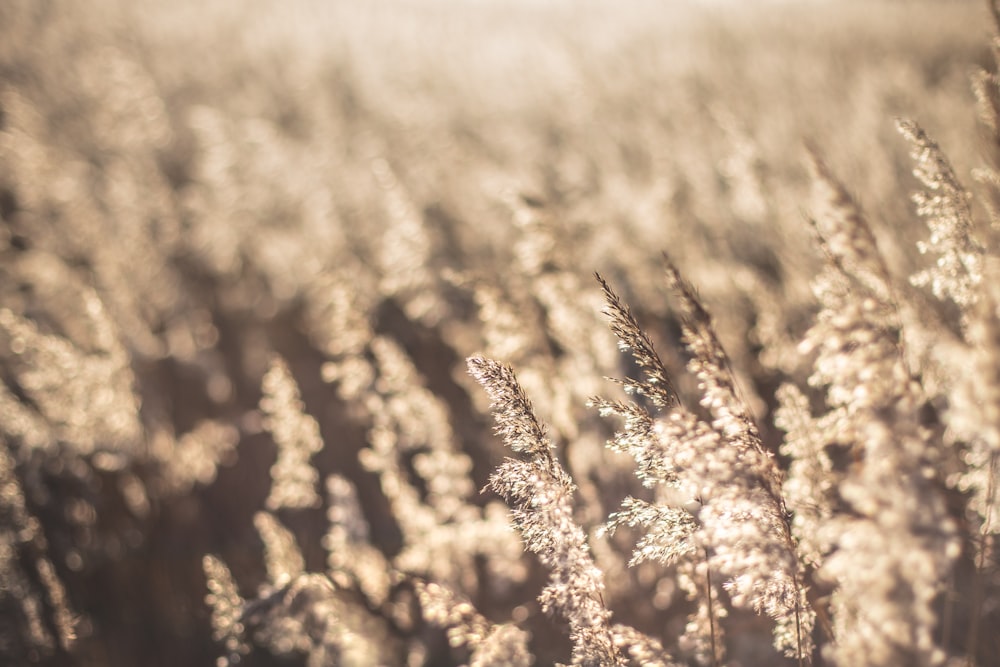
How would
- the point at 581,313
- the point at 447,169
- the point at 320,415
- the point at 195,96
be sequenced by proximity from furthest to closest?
the point at 195,96, the point at 447,169, the point at 320,415, the point at 581,313

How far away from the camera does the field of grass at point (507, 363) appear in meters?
1.33

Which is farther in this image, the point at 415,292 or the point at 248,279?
the point at 248,279

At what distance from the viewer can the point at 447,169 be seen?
20.9 feet

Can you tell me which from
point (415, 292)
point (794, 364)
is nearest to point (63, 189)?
point (415, 292)

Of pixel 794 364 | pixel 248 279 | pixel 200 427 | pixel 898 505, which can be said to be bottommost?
pixel 200 427

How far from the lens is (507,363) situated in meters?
1.49

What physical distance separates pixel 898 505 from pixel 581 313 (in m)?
1.84

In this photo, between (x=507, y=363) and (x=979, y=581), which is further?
(x=507, y=363)

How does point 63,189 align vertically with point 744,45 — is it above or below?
below

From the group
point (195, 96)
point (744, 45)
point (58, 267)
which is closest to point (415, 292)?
point (58, 267)

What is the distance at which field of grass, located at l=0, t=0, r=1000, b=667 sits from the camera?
1330 mm

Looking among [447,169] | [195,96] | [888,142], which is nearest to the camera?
[888,142]

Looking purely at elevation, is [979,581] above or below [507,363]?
above

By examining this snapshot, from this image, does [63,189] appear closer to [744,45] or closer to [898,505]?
[898,505]
